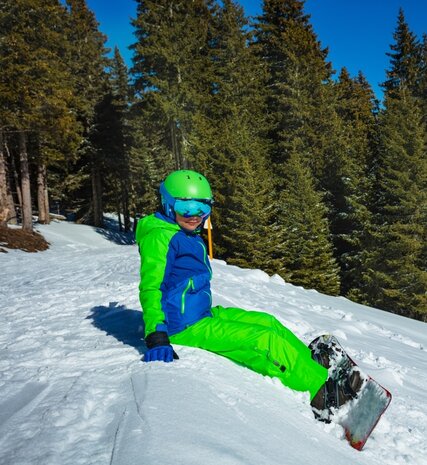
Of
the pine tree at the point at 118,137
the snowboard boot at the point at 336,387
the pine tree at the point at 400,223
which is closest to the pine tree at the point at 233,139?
the pine tree at the point at 400,223

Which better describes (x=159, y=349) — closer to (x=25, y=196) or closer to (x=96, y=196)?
(x=25, y=196)

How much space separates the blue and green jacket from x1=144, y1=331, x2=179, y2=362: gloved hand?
6.0 inches

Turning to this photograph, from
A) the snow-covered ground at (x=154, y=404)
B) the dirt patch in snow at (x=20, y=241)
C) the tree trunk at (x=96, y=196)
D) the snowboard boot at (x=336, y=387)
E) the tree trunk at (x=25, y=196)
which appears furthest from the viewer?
the tree trunk at (x=96, y=196)

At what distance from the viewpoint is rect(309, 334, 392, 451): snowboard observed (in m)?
2.64

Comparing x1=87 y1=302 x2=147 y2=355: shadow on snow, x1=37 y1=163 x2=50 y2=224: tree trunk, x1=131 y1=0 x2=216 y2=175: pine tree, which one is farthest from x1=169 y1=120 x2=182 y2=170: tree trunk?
x1=87 y1=302 x2=147 y2=355: shadow on snow

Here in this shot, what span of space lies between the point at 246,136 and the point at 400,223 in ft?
31.3

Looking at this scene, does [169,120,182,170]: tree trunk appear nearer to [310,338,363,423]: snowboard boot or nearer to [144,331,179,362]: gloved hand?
[144,331,179,362]: gloved hand

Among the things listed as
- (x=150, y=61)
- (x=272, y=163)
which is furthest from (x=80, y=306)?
(x=272, y=163)

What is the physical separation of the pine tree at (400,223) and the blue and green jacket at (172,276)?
1858cm

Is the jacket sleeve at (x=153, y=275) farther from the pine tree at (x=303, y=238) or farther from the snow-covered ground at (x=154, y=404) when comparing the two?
the pine tree at (x=303, y=238)

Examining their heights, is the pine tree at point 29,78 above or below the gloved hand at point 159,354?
above

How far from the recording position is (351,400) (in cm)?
278

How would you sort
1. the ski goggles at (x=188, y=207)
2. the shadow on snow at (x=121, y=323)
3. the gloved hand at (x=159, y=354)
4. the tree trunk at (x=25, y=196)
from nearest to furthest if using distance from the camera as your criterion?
the gloved hand at (x=159, y=354) → the ski goggles at (x=188, y=207) → the shadow on snow at (x=121, y=323) → the tree trunk at (x=25, y=196)

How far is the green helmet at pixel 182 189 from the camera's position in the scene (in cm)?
346
